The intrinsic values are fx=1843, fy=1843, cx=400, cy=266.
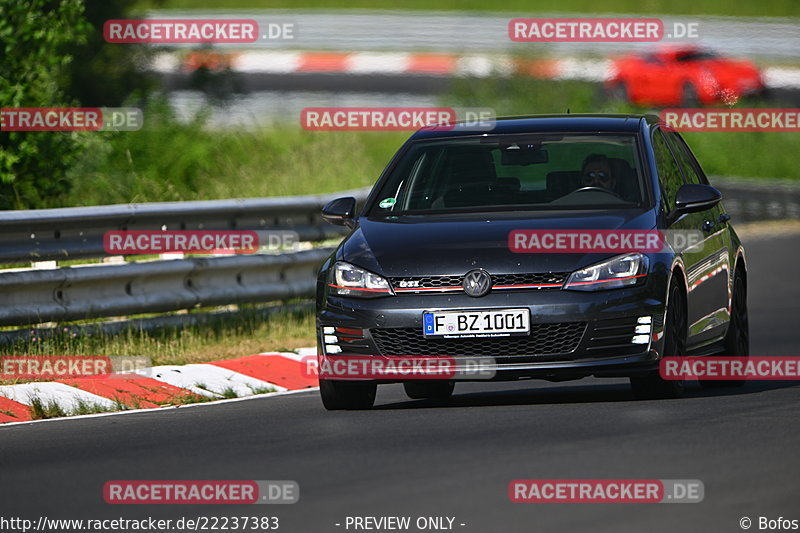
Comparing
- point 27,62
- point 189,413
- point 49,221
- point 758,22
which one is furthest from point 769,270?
point 758,22

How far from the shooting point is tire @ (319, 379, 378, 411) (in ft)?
33.8

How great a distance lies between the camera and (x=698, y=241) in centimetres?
1093

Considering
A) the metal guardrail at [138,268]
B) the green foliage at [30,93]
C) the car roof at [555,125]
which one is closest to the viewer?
the car roof at [555,125]

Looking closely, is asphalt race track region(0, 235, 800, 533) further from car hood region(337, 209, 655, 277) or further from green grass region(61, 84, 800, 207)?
green grass region(61, 84, 800, 207)

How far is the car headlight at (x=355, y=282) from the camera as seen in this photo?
9.94 m

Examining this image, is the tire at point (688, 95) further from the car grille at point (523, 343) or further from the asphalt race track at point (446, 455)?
the car grille at point (523, 343)

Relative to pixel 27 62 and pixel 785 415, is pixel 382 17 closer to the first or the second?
pixel 27 62

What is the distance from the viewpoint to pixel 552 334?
385 inches

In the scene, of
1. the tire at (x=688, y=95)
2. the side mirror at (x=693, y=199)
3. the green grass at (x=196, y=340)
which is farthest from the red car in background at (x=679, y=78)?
the side mirror at (x=693, y=199)

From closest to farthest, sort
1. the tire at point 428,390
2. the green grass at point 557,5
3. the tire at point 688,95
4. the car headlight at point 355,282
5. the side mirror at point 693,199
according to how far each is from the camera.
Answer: the car headlight at point 355,282 → the side mirror at point 693,199 → the tire at point 428,390 → the tire at point 688,95 → the green grass at point 557,5

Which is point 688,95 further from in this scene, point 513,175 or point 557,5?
point 513,175

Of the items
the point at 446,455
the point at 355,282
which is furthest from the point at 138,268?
the point at 446,455

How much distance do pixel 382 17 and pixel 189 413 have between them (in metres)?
30.3

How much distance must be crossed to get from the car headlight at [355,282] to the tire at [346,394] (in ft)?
1.75
